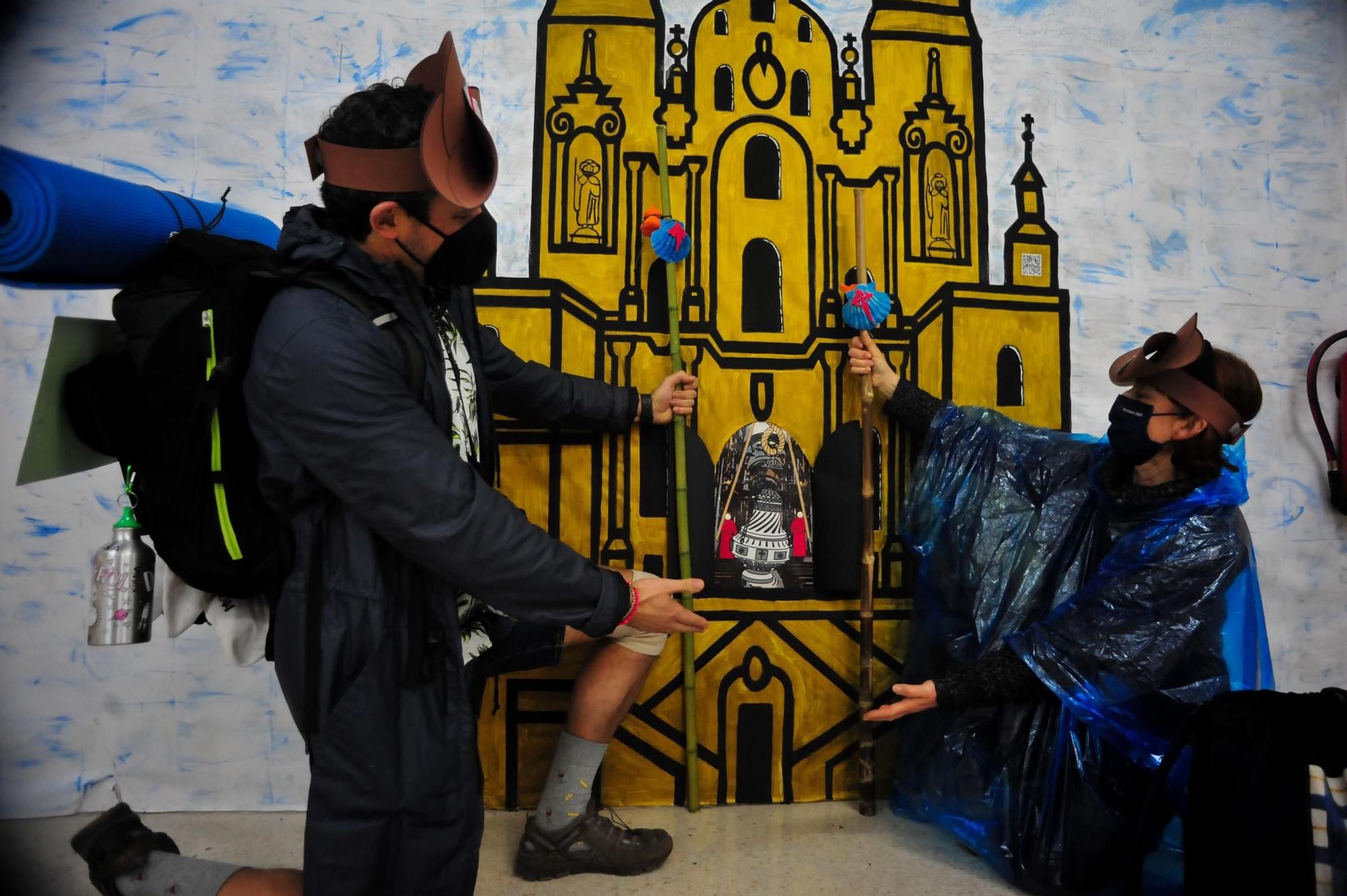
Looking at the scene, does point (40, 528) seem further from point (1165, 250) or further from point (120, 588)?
point (1165, 250)

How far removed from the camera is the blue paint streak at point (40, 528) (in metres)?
2.02

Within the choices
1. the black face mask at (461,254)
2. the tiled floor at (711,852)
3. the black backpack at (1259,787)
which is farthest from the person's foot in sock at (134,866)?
the black backpack at (1259,787)

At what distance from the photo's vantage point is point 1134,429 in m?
1.74

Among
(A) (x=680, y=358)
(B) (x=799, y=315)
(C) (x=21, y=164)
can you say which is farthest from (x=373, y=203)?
(B) (x=799, y=315)

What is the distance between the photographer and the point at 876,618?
7.19ft

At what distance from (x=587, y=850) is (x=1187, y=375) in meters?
1.64

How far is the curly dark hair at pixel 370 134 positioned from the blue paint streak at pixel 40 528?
4.28ft

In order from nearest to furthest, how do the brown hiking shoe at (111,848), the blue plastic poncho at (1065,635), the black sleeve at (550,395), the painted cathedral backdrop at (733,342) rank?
the brown hiking shoe at (111,848), the blue plastic poncho at (1065,635), the black sleeve at (550,395), the painted cathedral backdrop at (733,342)

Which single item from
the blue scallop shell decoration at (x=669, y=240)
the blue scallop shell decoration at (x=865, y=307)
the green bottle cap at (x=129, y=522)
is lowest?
the green bottle cap at (x=129, y=522)

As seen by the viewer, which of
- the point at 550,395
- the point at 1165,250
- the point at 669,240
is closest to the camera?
the point at 550,395

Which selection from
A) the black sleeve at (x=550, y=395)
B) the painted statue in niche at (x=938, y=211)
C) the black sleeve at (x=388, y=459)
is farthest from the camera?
the painted statue in niche at (x=938, y=211)

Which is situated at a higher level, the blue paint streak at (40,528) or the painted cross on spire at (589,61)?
the painted cross on spire at (589,61)

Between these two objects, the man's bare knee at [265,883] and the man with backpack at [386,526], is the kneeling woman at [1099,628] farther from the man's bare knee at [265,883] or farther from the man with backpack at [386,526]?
the man's bare knee at [265,883]

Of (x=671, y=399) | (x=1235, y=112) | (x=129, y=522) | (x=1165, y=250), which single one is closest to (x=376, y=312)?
(x=129, y=522)
